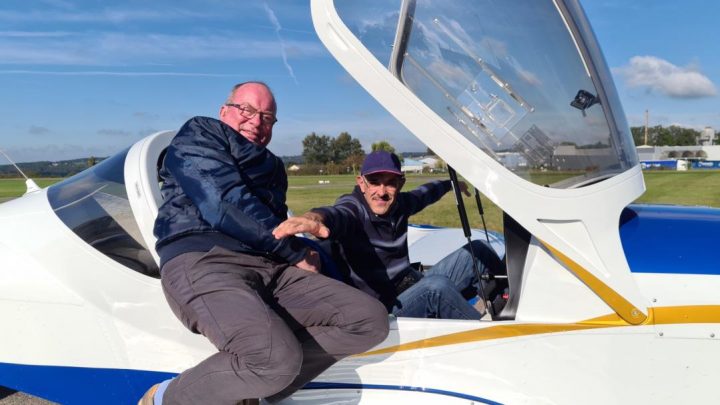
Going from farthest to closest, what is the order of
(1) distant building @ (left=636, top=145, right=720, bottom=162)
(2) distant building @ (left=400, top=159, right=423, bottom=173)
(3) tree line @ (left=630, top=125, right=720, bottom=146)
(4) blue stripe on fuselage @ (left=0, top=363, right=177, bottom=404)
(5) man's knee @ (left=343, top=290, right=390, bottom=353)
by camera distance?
(3) tree line @ (left=630, top=125, right=720, bottom=146) → (1) distant building @ (left=636, top=145, right=720, bottom=162) → (2) distant building @ (left=400, top=159, right=423, bottom=173) → (4) blue stripe on fuselage @ (left=0, top=363, right=177, bottom=404) → (5) man's knee @ (left=343, top=290, right=390, bottom=353)

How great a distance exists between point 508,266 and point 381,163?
817 mm

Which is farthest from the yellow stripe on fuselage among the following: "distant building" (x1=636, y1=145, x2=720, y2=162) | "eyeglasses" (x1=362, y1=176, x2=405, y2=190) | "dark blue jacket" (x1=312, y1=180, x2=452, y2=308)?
"distant building" (x1=636, y1=145, x2=720, y2=162)

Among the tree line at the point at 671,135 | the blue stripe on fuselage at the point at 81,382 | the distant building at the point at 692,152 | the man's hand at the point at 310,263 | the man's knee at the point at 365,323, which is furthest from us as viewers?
the tree line at the point at 671,135

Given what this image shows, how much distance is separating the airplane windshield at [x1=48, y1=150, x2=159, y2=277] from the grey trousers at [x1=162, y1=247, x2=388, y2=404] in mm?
380

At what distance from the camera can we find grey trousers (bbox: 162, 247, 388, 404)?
1.92 metres

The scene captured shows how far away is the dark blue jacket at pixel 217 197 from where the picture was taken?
197cm

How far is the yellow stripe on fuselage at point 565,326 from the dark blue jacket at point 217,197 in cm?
60

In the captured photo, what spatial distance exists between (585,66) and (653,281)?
2.73 feet

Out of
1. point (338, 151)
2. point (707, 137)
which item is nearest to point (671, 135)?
point (707, 137)

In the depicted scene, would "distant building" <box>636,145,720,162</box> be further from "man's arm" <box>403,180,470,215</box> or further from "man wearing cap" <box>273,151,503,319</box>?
"man wearing cap" <box>273,151,503,319</box>

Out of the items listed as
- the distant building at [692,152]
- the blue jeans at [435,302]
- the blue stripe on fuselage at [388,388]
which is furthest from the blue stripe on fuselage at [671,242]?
the distant building at [692,152]

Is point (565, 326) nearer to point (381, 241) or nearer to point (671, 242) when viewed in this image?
point (671, 242)

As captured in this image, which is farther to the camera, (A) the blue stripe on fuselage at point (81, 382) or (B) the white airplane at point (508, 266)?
(A) the blue stripe on fuselage at point (81, 382)

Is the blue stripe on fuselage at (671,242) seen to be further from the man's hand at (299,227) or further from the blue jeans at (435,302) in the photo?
the man's hand at (299,227)
